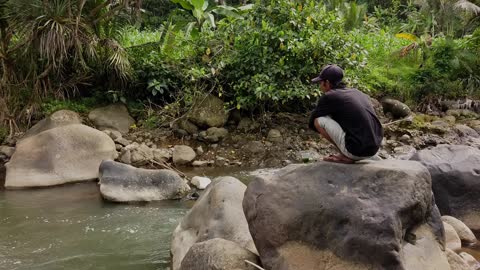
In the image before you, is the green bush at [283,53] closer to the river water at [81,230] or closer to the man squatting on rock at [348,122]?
the river water at [81,230]

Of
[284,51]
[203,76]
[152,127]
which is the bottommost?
[152,127]

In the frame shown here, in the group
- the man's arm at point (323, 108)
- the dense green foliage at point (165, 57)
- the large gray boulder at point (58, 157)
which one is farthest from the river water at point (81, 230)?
the dense green foliage at point (165, 57)

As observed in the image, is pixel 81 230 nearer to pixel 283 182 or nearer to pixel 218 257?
pixel 218 257

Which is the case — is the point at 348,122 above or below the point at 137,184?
above

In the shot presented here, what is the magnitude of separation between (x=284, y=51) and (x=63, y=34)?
4989mm

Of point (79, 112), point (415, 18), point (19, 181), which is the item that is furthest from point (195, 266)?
point (415, 18)

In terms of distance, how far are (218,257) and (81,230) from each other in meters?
3.28

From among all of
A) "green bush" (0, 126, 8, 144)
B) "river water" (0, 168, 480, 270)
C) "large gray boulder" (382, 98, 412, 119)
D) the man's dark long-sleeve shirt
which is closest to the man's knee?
the man's dark long-sleeve shirt

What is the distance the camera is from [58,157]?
9305 millimetres

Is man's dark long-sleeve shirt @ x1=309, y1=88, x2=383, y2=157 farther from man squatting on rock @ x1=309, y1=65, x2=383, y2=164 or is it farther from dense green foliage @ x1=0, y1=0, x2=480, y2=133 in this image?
dense green foliage @ x1=0, y1=0, x2=480, y2=133

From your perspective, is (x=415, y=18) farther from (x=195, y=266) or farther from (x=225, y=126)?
(x=195, y=266)

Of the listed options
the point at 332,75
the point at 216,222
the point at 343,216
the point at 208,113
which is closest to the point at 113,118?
the point at 208,113

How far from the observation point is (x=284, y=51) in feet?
37.7

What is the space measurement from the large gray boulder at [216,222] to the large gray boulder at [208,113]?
583 centimetres
